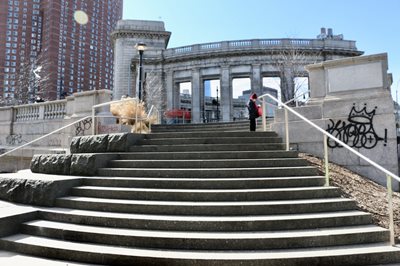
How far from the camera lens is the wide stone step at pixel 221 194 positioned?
16.8 ft

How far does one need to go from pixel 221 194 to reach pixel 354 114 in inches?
180

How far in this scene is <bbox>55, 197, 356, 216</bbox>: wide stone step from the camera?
4773mm

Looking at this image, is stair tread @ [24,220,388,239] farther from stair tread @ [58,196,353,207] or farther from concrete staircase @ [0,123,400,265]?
stair tread @ [58,196,353,207]

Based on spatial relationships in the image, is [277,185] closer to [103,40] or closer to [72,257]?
[72,257]

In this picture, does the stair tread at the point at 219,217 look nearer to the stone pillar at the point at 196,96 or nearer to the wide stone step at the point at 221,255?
the wide stone step at the point at 221,255

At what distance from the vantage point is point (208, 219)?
4.52 m

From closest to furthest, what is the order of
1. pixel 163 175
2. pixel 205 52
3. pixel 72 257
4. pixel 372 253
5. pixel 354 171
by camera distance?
pixel 372 253 → pixel 72 257 → pixel 163 175 → pixel 354 171 → pixel 205 52

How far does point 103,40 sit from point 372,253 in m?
132

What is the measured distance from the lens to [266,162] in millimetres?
6395

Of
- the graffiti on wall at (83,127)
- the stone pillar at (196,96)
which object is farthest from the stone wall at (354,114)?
the stone pillar at (196,96)

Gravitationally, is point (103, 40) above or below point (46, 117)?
above

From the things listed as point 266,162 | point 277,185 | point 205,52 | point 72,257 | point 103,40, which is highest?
point 103,40

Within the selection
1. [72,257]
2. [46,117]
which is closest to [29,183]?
[72,257]

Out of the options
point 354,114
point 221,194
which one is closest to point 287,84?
point 354,114
